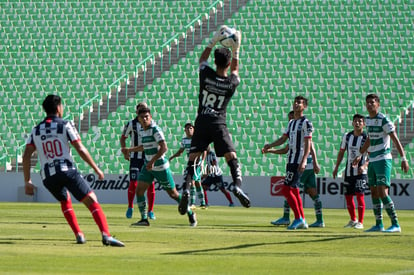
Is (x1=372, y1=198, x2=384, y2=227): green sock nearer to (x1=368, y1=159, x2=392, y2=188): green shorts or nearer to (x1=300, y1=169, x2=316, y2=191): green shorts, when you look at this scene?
(x1=368, y1=159, x2=392, y2=188): green shorts

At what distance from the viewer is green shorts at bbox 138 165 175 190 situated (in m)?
17.3

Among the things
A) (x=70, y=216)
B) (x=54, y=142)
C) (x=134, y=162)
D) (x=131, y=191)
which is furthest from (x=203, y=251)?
(x=131, y=191)

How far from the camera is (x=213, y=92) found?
12.6 metres

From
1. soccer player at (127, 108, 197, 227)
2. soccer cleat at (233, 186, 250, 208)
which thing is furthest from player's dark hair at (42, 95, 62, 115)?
soccer player at (127, 108, 197, 227)

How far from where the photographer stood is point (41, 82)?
126ft

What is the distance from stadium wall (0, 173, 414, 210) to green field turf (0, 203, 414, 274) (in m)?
12.4

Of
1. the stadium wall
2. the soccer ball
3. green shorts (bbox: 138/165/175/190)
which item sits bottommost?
the stadium wall

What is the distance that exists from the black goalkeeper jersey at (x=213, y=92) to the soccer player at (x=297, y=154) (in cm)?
405

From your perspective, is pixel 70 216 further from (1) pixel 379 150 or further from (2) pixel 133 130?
(2) pixel 133 130

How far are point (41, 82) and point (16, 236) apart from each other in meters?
25.2

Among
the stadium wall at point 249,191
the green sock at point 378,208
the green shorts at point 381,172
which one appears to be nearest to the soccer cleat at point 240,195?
the green shorts at point 381,172

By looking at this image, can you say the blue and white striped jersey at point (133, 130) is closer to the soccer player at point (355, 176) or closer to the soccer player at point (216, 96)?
the soccer player at point (355, 176)

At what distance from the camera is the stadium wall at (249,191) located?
1148 inches

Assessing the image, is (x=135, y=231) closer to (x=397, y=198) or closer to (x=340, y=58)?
(x=397, y=198)
